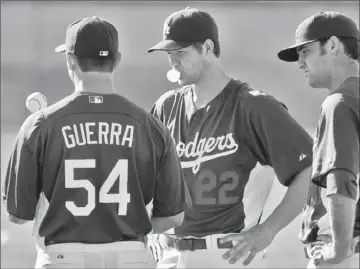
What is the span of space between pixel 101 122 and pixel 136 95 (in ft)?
17.8

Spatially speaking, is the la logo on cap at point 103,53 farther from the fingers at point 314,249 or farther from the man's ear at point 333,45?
the fingers at point 314,249

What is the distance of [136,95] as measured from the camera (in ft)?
28.7

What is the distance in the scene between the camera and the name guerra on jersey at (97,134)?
10.9 ft

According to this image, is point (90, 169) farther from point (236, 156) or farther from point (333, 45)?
point (333, 45)

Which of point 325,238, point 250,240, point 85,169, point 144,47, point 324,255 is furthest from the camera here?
point 144,47

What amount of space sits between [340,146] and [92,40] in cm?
94

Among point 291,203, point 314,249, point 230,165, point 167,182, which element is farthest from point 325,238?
point 167,182

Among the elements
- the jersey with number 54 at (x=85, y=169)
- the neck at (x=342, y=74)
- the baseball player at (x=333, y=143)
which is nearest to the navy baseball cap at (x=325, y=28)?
the baseball player at (x=333, y=143)

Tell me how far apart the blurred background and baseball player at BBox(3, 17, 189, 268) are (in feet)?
16.8

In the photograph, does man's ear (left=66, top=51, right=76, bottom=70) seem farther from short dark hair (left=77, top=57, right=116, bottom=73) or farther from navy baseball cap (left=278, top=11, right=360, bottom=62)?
navy baseball cap (left=278, top=11, right=360, bottom=62)

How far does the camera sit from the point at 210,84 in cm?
418

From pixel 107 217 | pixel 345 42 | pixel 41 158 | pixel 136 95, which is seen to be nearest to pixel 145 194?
pixel 107 217

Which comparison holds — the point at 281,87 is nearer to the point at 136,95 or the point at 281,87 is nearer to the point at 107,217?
the point at 136,95

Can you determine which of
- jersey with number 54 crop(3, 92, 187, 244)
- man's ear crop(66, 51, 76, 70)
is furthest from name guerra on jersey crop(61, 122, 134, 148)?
man's ear crop(66, 51, 76, 70)
